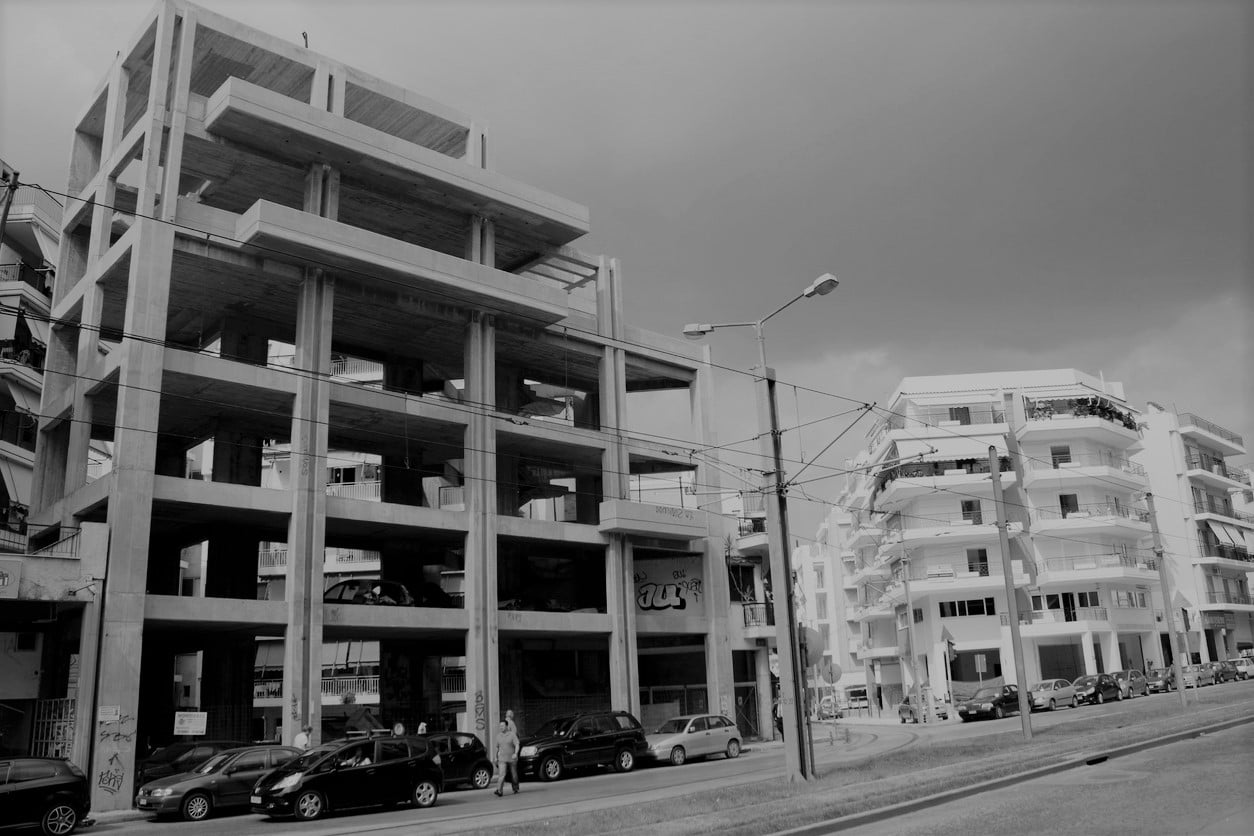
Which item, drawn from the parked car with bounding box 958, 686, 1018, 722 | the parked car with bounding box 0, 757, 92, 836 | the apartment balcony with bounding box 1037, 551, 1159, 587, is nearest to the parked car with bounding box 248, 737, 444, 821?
the parked car with bounding box 0, 757, 92, 836

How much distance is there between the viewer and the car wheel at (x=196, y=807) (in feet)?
73.8

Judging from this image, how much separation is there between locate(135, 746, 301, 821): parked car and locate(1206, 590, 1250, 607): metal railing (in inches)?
2815

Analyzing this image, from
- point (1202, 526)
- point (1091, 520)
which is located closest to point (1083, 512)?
point (1091, 520)

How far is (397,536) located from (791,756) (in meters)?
21.9

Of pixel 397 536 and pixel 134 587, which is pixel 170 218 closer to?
pixel 134 587

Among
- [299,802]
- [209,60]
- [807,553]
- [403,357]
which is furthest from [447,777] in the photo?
[807,553]

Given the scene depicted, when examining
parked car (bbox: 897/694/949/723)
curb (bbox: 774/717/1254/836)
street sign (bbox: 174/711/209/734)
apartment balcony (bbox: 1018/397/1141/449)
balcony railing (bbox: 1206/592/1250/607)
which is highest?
apartment balcony (bbox: 1018/397/1141/449)

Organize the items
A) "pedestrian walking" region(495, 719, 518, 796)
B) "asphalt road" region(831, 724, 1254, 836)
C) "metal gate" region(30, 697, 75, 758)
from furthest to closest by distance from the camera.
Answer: "metal gate" region(30, 697, 75, 758), "pedestrian walking" region(495, 719, 518, 796), "asphalt road" region(831, 724, 1254, 836)

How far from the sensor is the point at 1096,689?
48594 mm

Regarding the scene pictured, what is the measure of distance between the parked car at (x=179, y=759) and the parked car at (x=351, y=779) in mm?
5369

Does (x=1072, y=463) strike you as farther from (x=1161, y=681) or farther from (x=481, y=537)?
(x=481, y=537)

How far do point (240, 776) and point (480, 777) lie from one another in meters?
6.31

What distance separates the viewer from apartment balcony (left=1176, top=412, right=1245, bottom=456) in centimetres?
7875

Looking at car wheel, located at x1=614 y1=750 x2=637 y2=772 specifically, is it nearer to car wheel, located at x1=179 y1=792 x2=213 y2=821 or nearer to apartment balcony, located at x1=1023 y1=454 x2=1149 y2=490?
car wheel, located at x1=179 y1=792 x2=213 y2=821
